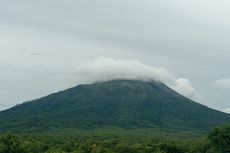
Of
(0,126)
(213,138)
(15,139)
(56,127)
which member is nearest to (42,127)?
(56,127)

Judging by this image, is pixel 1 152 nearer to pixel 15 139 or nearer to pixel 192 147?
pixel 15 139

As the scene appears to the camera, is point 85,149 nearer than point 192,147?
Yes

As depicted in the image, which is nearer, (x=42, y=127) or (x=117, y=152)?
(x=117, y=152)

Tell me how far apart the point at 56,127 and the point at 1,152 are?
12864cm

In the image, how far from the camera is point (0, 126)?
197000 mm

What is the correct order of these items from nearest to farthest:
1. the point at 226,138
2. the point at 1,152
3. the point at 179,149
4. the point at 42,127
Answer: the point at 1,152
the point at 179,149
the point at 226,138
the point at 42,127

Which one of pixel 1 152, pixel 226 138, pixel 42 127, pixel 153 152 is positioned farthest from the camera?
pixel 42 127

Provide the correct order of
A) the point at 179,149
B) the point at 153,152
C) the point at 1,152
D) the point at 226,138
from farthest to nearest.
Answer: the point at 226,138, the point at 179,149, the point at 153,152, the point at 1,152

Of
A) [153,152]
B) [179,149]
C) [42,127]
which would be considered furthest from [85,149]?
[42,127]

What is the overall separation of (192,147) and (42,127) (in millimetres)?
112612

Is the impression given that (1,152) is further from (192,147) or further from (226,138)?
(226,138)

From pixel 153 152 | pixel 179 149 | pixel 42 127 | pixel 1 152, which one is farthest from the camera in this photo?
pixel 42 127

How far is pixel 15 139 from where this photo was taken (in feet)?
220

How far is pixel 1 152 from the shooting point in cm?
6531
